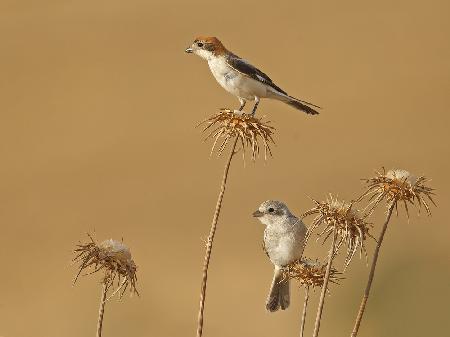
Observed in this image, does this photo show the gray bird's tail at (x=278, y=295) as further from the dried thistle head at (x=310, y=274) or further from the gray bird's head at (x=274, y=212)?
the dried thistle head at (x=310, y=274)

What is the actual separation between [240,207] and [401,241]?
6.54 meters

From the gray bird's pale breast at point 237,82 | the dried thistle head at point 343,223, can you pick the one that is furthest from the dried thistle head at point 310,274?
the gray bird's pale breast at point 237,82

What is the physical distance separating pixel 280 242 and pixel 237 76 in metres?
1.13

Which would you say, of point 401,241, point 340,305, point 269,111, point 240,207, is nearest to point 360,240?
point 340,305

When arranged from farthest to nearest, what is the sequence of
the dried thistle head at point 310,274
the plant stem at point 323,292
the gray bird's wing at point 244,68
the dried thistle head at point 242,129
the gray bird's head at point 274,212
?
the gray bird's head at point 274,212 → the gray bird's wing at point 244,68 → the dried thistle head at point 310,274 → the dried thistle head at point 242,129 → the plant stem at point 323,292

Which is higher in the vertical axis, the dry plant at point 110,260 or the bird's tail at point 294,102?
the bird's tail at point 294,102

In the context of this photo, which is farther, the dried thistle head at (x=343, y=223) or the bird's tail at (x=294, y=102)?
the bird's tail at (x=294, y=102)

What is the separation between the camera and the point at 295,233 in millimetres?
7352

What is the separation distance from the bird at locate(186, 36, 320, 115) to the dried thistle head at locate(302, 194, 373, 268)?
2.20 meters

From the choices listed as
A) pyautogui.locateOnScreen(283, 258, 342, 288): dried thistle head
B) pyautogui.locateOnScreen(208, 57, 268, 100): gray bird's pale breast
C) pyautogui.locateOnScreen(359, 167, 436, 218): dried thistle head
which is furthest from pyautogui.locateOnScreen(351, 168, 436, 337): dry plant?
pyautogui.locateOnScreen(208, 57, 268, 100): gray bird's pale breast

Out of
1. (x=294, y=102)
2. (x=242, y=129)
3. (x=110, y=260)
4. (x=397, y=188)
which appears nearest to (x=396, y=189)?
(x=397, y=188)

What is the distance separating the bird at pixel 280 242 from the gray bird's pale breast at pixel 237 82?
70 centimetres

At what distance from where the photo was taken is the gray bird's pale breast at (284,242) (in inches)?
284

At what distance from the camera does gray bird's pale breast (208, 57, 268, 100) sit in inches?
284
